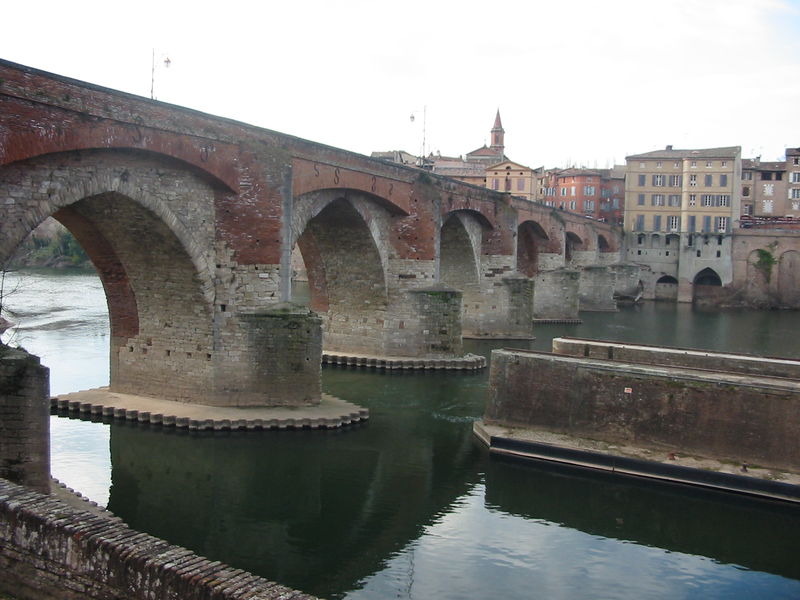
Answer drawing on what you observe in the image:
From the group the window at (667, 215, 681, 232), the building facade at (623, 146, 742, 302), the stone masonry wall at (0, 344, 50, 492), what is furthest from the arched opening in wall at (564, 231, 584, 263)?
the stone masonry wall at (0, 344, 50, 492)

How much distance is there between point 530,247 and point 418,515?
35.8 metres

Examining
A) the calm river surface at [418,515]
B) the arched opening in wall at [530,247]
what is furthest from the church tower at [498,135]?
the calm river surface at [418,515]

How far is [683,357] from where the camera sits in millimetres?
19531

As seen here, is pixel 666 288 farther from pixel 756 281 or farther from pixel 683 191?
pixel 683 191

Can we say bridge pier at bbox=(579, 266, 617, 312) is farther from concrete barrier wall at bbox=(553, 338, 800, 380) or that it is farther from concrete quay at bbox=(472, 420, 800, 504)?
concrete quay at bbox=(472, 420, 800, 504)

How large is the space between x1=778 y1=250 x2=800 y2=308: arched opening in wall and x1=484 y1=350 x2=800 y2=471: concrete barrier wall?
152 feet

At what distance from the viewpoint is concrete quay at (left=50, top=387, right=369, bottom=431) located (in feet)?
62.1

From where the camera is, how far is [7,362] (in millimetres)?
11703

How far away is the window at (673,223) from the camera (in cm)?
6412

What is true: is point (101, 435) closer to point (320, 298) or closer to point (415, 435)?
point (415, 435)

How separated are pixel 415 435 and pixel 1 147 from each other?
1112 centimetres

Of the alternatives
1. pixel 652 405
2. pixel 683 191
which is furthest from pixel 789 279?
pixel 652 405

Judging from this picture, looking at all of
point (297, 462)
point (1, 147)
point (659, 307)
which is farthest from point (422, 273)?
point (659, 307)

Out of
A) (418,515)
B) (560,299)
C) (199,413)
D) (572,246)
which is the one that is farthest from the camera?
(572,246)
